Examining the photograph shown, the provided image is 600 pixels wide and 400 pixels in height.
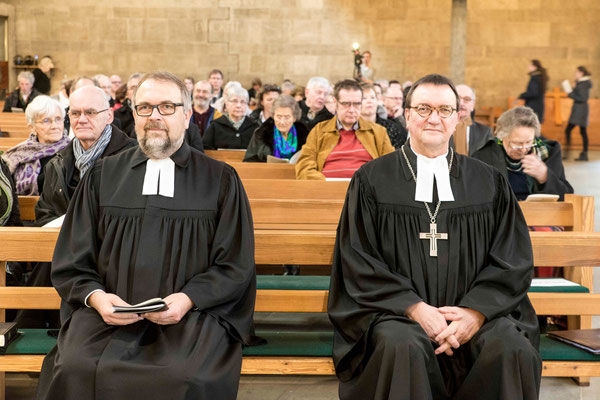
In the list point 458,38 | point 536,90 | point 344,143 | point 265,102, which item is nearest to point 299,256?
point 344,143

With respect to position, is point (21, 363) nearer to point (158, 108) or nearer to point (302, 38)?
point (158, 108)

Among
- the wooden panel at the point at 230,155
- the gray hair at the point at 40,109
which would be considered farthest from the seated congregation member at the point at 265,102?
the gray hair at the point at 40,109

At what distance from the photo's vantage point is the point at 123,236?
11.2ft

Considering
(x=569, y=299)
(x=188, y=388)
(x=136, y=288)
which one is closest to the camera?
(x=188, y=388)

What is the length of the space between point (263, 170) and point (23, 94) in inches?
315

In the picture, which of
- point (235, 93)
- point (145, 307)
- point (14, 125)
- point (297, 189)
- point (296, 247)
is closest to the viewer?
point (145, 307)

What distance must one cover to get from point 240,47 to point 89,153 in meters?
14.4

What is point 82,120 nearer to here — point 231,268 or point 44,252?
point 44,252

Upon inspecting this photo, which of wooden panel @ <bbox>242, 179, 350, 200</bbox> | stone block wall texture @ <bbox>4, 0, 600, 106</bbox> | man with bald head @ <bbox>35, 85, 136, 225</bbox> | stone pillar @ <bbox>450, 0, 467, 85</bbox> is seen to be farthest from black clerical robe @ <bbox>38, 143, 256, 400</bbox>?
stone block wall texture @ <bbox>4, 0, 600, 106</bbox>

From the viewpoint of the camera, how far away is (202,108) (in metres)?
9.57

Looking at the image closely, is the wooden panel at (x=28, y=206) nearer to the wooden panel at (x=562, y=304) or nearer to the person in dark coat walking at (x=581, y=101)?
the wooden panel at (x=562, y=304)

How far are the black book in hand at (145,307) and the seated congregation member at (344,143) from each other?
324 centimetres

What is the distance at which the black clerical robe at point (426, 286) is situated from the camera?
119 inches

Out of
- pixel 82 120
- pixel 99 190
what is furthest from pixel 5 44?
pixel 99 190
